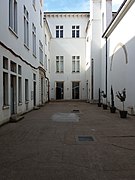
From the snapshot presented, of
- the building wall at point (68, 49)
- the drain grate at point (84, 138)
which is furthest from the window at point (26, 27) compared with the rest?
the building wall at point (68, 49)

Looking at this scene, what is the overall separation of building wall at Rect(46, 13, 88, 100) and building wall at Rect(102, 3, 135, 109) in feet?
57.2

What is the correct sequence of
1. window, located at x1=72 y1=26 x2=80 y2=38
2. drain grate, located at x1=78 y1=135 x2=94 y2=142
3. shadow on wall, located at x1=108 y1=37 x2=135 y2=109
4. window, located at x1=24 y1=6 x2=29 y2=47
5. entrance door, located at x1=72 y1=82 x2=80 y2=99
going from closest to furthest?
drain grate, located at x1=78 y1=135 x2=94 y2=142
shadow on wall, located at x1=108 y1=37 x2=135 y2=109
window, located at x1=24 y1=6 x2=29 y2=47
window, located at x1=72 y1=26 x2=80 y2=38
entrance door, located at x1=72 y1=82 x2=80 y2=99

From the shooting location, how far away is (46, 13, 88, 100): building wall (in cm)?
4016

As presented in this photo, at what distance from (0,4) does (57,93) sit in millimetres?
30705

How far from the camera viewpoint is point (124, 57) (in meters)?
17.3

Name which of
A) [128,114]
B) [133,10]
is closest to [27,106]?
[128,114]

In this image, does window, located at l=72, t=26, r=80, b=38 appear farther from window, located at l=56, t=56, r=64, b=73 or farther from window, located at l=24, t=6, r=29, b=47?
window, located at l=24, t=6, r=29, b=47

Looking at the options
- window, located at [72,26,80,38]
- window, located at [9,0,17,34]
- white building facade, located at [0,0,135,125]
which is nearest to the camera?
white building facade, located at [0,0,135,125]

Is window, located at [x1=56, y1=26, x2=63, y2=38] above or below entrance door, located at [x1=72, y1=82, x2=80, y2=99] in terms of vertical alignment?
above

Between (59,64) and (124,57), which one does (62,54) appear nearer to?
(59,64)

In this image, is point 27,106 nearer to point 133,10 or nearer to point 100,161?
point 133,10

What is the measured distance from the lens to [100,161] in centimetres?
557

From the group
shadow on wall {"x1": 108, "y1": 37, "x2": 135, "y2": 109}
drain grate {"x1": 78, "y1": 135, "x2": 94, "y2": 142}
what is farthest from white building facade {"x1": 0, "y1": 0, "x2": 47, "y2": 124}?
shadow on wall {"x1": 108, "y1": 37, "x2": 135, "y2": 109}

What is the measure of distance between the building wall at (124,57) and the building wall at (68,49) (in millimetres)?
17445
